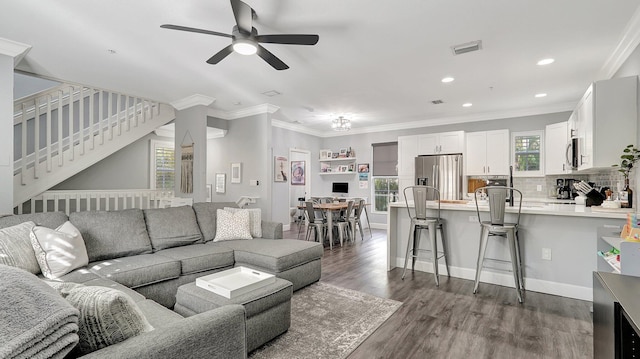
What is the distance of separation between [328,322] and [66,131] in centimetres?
641

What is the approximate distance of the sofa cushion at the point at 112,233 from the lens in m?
2.73

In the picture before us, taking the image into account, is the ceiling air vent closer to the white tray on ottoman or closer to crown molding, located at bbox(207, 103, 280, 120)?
the white tray on ottoman

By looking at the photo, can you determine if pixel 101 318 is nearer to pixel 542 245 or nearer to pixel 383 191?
pixel 542 245

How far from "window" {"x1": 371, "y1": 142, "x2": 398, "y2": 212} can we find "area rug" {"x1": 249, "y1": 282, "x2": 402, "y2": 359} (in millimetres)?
4843

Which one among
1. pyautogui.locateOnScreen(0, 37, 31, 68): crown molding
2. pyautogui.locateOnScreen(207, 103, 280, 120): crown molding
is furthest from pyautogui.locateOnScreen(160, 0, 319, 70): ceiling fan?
pyautogui.locateOnScreen(207, 103, 280, 120): crown molding

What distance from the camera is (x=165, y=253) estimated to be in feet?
9.80

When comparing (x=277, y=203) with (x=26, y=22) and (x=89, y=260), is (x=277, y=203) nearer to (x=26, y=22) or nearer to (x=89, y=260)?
(x=89, y=260)

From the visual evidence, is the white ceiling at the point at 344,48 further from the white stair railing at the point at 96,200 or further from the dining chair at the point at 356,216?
the dining chair at the point at 356,216

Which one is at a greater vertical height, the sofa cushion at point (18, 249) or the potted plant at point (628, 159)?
the potted plant at point (628, 159)

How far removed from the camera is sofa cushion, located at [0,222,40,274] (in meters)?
2.10

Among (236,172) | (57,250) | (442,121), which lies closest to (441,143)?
(442,121)

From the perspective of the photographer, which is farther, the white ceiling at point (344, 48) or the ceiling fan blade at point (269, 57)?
the ceiling fan blade at point (269, 57)

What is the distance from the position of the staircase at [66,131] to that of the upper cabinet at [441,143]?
536 centimetres

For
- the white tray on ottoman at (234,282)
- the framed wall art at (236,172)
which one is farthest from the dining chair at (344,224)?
the white tray on ottoman at (234,282)
